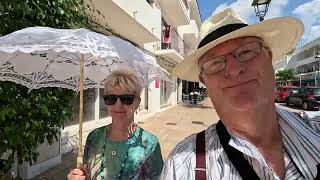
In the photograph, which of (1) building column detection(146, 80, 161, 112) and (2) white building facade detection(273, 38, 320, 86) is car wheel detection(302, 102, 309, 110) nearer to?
(1) building column detection(146, 80, 161, 112)

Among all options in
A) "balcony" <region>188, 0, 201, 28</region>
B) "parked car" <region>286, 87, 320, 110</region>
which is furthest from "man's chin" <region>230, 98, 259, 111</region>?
"balcony" <region>188, 0, 201, 28</region>

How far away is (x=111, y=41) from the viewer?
9.15 ft

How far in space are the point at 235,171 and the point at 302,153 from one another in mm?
306

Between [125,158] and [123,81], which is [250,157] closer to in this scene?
[125,158]

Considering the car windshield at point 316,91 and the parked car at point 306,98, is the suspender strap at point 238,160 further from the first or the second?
the car windshield at point 316,91

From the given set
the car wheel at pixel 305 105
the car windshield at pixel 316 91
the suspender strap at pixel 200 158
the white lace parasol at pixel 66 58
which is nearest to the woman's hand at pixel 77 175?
the white lace parasol at pixel 66 58

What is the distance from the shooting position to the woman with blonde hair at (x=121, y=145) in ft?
8.37

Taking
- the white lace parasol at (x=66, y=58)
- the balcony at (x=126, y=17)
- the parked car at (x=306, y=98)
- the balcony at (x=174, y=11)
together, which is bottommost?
the parked car at (x=306, y=98)

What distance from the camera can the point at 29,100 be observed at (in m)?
3.88

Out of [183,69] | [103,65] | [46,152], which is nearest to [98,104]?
[46,152]

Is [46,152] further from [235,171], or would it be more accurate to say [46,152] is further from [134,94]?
[235,171]

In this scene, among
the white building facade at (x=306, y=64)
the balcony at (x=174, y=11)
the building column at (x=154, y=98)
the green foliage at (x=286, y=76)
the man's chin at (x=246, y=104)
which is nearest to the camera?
the man's chin at (x=246, y=104)

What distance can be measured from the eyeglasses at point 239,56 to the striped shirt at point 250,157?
29cm

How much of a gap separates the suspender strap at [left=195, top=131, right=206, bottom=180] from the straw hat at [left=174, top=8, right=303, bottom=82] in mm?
406
